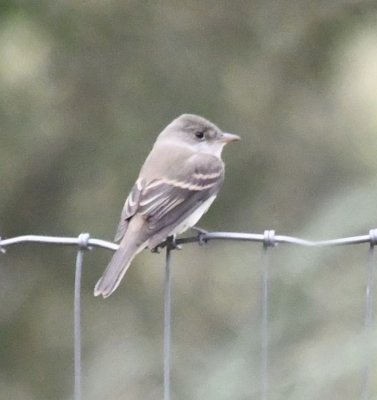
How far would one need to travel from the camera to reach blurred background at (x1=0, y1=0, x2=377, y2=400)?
23.1 ft

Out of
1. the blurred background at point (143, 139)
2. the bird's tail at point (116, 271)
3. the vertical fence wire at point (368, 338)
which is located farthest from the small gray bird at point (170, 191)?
the blurred background at point (143, 139)

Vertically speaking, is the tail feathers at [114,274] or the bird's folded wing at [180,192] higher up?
the bird's folded wing at [180,192]

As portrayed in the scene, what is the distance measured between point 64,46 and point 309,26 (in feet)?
4.73

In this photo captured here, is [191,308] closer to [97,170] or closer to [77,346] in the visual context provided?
[97,170]

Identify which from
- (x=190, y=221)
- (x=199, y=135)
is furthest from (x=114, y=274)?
(x=199, y=135)

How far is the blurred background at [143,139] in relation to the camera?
7043mm

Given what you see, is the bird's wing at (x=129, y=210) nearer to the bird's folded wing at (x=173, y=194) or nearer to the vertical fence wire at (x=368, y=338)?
the bird's folded wing at (x=173, y=194)

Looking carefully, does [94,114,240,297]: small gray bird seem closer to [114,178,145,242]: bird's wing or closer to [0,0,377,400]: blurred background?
[114,178,145,242]: bird's wing

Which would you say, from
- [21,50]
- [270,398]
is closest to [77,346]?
[270,398]

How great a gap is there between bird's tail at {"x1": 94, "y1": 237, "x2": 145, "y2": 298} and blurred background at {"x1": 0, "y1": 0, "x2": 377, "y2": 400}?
2.50m


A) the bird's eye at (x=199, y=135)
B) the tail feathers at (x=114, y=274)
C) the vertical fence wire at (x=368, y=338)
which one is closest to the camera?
the vertical fence wire at (x=368, y=338)

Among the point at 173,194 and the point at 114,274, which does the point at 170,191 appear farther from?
the point at 114,274

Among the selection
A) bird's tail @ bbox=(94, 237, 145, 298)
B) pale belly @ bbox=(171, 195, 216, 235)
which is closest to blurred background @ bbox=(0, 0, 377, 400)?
pale belly @ bbox=(171, 195, 216, 235)

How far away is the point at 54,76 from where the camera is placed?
23.5 feet
